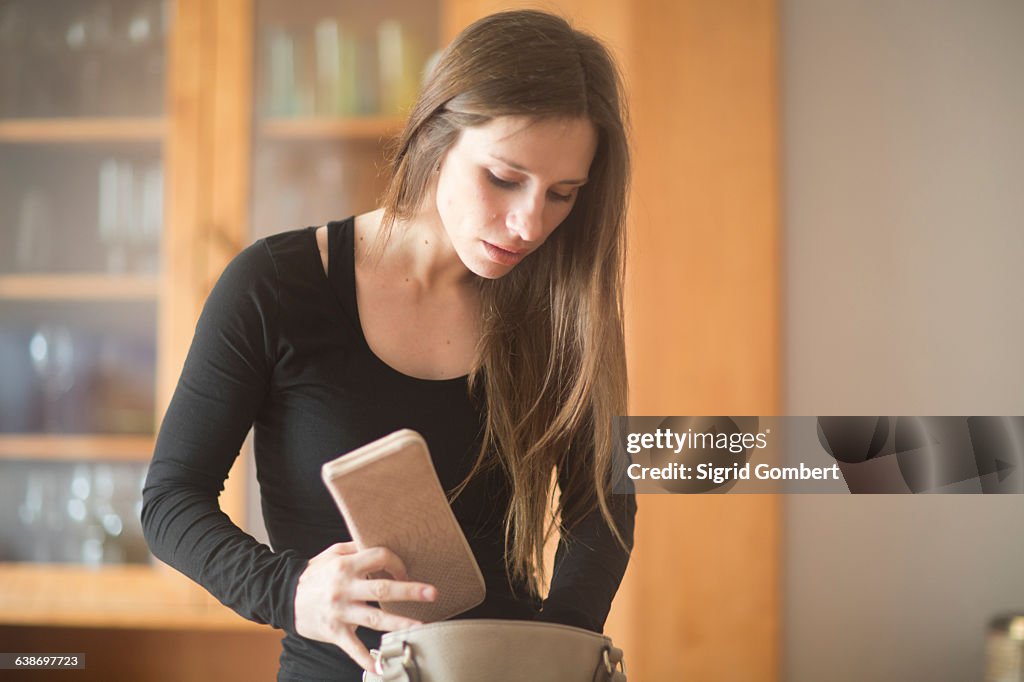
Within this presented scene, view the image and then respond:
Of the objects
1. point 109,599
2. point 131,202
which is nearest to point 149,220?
point 131,202

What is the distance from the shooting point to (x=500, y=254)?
32.9 inches

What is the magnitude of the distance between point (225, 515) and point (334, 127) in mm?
1201

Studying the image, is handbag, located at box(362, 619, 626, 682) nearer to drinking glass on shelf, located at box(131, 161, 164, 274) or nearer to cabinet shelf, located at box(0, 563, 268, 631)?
cabinet shelf, located at box(0, 563, 268, 631)

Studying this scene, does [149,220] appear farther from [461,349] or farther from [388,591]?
[388,591]

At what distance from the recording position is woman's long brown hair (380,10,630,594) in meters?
0.80

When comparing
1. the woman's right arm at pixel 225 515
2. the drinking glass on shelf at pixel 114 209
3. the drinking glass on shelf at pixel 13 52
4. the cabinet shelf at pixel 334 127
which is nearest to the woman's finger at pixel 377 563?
the woman's right arm at pixel 225 515

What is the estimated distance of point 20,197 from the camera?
1869 millimetres

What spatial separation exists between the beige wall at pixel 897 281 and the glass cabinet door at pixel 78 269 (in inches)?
52.7

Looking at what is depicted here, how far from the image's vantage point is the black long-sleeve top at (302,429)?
751 millimetres

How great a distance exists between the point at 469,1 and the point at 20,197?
106 centimetres

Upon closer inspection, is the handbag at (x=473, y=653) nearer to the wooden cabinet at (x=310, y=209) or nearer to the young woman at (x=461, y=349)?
the young woman at (x=461, y=349)

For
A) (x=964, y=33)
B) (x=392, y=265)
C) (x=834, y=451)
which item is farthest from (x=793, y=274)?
(x=392, y=265)

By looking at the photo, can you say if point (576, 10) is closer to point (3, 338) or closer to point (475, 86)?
point (475, 86)

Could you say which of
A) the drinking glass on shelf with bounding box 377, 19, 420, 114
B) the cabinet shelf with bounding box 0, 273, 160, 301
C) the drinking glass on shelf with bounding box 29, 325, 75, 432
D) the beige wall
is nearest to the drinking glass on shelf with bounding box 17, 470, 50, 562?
the drinking glass on shelf with bounding box 29, 325, 75, 432
